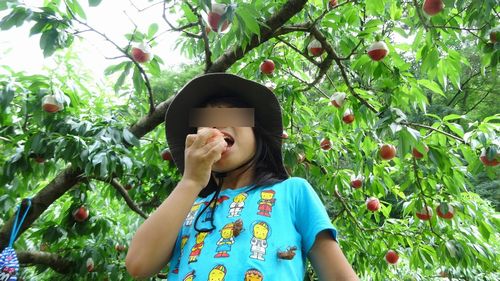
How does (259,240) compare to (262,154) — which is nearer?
(259,240)

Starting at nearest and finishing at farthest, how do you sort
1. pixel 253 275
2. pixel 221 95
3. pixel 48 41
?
pixel 253 275, pixel 221 95, pixel 48 41

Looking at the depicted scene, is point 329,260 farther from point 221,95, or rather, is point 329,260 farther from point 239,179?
point 221,95

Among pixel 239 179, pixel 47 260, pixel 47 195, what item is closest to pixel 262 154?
pixel 239 179

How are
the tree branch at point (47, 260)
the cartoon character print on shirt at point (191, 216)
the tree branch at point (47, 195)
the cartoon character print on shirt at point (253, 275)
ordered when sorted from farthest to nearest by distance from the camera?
the tree branch at point (47, 260), the tree branch at point (47, 195), the cartoon character print on shirt at point (191, 216), the cartoon character print on shirt at point (253, 275)

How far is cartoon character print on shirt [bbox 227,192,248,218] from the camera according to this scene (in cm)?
99

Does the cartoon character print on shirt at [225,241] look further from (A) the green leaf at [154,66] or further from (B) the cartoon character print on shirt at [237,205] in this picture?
(A) the green leaf at [154,66]

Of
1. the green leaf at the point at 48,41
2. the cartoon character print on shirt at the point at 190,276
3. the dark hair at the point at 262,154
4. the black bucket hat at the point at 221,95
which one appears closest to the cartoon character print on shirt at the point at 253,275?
the cartoon character print on shirt at the point at 190,276

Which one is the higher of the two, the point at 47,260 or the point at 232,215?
the point at 232,215

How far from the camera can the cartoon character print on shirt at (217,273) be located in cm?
85

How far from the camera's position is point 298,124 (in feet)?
8.80

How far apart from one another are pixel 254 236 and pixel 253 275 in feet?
0.31

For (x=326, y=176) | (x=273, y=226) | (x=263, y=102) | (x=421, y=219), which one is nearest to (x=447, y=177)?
(x=421, y=219)

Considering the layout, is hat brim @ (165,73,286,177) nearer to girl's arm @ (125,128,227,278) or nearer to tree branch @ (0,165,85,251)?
girl's arm @ (125,128,227,278)

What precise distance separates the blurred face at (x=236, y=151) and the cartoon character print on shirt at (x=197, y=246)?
0.17 m
